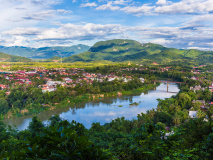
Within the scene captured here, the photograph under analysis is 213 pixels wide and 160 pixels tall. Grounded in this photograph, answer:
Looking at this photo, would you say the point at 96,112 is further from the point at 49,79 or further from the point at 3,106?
the point at 49,79

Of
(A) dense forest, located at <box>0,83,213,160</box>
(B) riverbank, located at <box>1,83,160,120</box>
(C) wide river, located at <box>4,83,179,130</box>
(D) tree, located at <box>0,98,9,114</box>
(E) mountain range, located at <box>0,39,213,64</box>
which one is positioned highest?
(E) mountain range, located at <box>0,39,213,64</box>

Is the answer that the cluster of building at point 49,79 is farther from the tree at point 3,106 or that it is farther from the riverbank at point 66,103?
the tree at point 3,106

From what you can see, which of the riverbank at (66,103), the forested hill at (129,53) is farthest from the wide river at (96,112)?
the forested hill at (129,53)

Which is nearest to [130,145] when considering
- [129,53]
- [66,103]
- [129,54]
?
[66,103]

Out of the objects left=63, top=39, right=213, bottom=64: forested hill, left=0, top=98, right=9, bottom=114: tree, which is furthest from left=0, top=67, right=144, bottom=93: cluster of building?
left=63, top=39, right=213, bottom=64: forested hill

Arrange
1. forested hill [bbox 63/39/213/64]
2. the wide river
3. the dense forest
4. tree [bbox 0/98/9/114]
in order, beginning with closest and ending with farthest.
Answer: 1. the dense forest
2. the wide river
3. tree [bbox 0/98/9/114]
4. forested hill [bbox 63/39/213/64]

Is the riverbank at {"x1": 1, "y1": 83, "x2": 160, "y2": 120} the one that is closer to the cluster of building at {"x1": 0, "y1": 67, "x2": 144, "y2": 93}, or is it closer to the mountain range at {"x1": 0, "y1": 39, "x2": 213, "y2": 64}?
the cluster of building at {"x1": 0, "y1": 67, "x2": 144, "y2": 93}

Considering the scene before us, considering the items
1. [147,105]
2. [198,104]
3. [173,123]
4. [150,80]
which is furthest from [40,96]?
[150,80]

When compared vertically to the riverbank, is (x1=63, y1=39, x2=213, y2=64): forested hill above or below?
above
